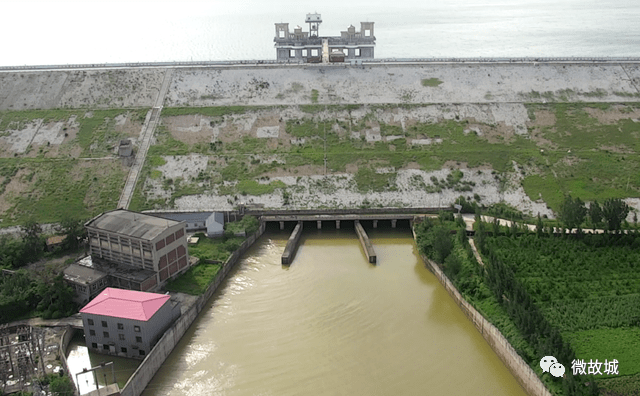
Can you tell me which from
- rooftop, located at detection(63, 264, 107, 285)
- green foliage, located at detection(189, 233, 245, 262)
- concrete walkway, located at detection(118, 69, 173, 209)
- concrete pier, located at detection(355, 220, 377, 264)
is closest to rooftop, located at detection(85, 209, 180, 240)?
rooftop, located at detection(63, 264, 107, 285)

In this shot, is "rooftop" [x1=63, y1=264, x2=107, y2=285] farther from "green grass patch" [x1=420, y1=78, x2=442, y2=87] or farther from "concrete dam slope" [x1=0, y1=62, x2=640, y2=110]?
"green grass patch" [x1=420, y1=78, x2=442, y2=87]

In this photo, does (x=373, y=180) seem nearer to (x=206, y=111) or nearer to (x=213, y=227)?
(x=213, y=227)

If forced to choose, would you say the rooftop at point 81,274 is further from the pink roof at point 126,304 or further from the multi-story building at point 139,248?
the pink roof at point 126,304

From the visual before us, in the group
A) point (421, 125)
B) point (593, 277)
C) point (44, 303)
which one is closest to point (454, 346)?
point (593, 277)

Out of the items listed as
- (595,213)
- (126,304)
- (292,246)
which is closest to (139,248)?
(126,304)

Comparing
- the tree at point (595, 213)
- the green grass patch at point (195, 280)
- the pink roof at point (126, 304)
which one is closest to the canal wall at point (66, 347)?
the pink roof at point (126, 304)

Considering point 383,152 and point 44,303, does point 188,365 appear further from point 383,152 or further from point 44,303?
point 383,152

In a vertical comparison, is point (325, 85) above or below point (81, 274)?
above

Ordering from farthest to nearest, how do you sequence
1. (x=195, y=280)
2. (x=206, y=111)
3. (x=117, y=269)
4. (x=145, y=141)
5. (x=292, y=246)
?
(x=206, y=111), (x=145, y=141), (x=292, y=246), (x=195, y=280), (x=117, y=269)
